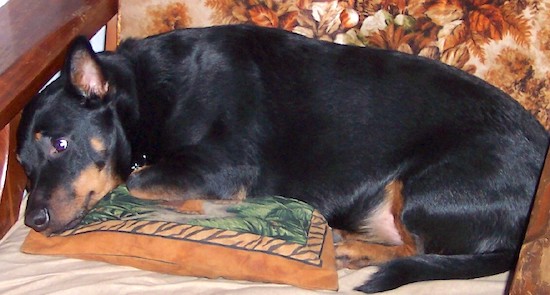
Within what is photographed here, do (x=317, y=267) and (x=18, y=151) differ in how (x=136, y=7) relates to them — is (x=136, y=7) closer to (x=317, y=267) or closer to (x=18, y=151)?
(x=18, y=151)

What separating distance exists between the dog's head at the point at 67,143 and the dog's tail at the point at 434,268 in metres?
0.84

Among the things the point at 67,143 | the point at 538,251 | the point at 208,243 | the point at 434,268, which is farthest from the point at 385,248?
the point at 67,143

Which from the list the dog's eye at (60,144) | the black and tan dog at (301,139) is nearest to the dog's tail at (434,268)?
the black and tan dog at (301,139)

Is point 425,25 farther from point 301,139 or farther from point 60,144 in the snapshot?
point 60,144

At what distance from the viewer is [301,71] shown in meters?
2.35

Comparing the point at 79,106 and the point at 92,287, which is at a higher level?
the point at 79,106

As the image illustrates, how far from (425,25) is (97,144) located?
113 centimetres

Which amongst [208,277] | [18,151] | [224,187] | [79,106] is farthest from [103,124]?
[208,277]

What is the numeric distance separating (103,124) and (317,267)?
2.52ft

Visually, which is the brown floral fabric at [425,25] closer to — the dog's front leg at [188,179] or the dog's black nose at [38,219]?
the dog's front leg at [188,179]

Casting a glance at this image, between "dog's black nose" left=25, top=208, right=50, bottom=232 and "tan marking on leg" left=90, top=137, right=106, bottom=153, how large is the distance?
23 centimetres

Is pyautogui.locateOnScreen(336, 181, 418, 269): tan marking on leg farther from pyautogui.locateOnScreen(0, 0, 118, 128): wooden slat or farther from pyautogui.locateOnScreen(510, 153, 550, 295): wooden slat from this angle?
pyautogui.locateOnScreen(0, 0, 118, 128): wooden slat

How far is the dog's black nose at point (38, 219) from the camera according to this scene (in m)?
2.08

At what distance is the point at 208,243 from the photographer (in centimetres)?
202
